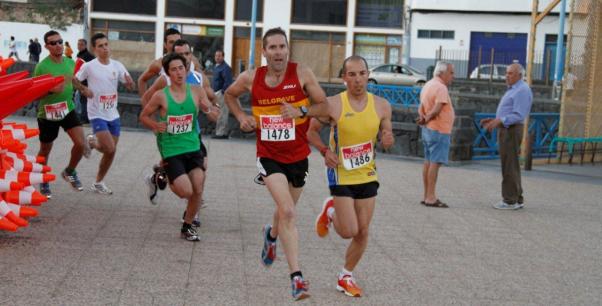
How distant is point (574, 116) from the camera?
771 inches

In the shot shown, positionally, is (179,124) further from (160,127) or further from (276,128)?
(276,128)

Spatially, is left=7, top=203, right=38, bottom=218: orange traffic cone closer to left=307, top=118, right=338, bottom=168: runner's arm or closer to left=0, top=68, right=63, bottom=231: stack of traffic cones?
left=0, top=68, right=63, bottom=231: stack of traffic cones

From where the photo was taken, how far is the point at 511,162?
13180 mm

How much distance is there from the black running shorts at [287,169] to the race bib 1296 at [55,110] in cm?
452

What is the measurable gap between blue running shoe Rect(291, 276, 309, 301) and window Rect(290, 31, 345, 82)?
154 feet

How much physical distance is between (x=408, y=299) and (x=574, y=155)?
13.3 meters

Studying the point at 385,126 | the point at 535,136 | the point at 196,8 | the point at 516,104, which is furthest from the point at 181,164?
the point at 196,8

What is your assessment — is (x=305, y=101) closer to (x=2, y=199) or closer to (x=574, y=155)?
(x=2, y=199)

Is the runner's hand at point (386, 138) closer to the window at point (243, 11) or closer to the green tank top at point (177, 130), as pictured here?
the green tank top at point (177, 130)

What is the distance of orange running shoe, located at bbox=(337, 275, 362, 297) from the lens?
7473 mm

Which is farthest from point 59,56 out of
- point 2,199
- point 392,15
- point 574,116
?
point 392,15

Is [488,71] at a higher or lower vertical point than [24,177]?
higher

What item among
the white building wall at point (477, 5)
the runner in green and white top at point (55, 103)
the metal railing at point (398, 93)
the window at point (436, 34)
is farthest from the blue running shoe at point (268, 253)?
the window at point (436, 34)

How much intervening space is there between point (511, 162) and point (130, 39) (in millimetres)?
43374
